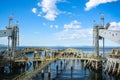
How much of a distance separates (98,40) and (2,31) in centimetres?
2409

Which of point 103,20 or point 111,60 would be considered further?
point 103,20

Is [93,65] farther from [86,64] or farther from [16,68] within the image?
[16,68]

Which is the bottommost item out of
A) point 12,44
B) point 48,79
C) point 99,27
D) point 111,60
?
point 48,79

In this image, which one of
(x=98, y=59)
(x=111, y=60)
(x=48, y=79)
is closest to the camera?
(x=48, y=79)

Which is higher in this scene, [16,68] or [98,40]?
[98,40]

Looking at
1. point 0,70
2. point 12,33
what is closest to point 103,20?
point 12,33

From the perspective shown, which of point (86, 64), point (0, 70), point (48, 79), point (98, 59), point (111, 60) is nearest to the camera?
point (48, 79)

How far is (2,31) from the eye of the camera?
5481 centimetres

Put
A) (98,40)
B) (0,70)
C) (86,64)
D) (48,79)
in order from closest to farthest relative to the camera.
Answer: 1. (48,79)
2. (0,70)
3. (98,40)
4. (86,64)

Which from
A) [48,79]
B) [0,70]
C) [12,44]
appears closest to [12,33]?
[12,44]

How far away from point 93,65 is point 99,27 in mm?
10082

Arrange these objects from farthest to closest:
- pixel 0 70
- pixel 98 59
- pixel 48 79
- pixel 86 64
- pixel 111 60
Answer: pixel 86 64 < pixel 98 59 < pixel 111 60 < pixel 0 70 < pixel 48 79

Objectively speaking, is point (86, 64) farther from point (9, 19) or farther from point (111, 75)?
point (9, 19)

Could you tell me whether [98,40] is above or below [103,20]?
below
